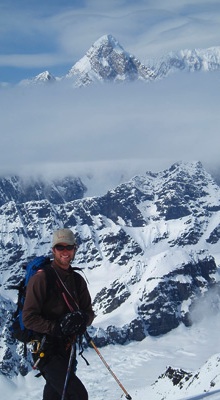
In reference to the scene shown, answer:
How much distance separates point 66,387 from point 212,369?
285ft

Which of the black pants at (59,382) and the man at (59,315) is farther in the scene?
the man at (59,315)

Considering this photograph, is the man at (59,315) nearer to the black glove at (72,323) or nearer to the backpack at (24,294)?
the black glove at (72,323)

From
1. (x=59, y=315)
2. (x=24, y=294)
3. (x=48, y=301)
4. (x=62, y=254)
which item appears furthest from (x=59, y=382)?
(x=62, y=254)

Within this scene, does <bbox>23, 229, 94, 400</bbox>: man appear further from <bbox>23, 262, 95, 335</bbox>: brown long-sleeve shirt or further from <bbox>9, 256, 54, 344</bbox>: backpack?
<bbox>9, 256, 54, 344</bbox>: backpack

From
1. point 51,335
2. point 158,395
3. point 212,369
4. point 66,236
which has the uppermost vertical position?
point 66,236

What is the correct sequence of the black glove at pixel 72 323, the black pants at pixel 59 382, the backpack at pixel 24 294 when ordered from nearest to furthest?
the black pants at pixel 59 382 < the black glove at pixel 72 323 < the backpack at pixel 24 294

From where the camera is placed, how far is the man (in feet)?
52.4

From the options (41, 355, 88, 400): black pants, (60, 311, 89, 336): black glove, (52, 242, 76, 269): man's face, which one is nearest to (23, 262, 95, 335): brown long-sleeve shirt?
(52, 242, 76, 269): man's face

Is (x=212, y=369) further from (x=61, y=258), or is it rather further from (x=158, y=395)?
(x=61, y=258)

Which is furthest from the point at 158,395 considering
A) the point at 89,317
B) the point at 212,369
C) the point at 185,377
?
the point at 89,317

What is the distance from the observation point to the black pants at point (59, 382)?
51.8ft

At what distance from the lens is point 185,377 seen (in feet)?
404

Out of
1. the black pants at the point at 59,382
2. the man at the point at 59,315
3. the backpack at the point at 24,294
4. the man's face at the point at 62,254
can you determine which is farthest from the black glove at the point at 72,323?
the man's face at the point at 62,254

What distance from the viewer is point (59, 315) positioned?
16.6 metres
